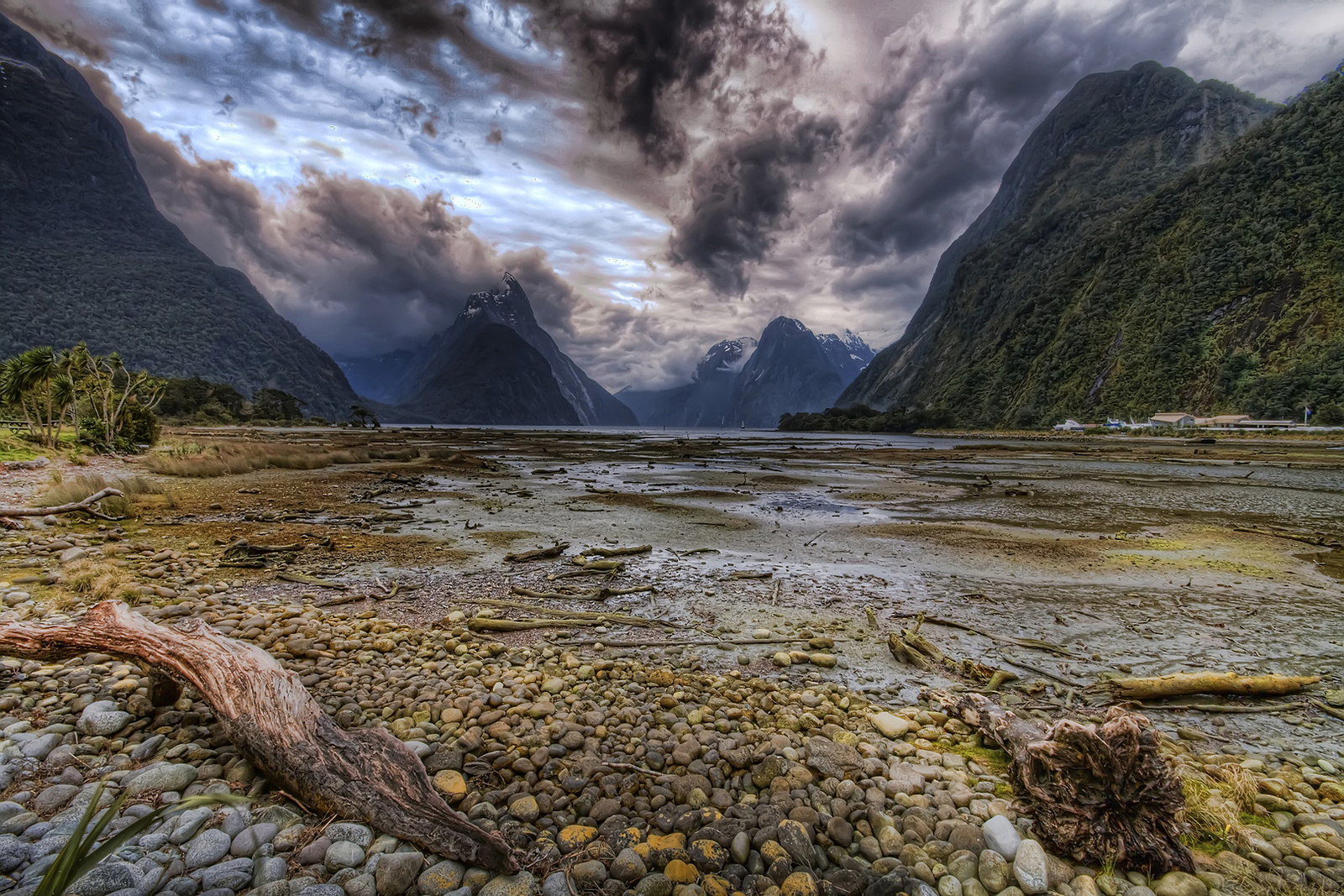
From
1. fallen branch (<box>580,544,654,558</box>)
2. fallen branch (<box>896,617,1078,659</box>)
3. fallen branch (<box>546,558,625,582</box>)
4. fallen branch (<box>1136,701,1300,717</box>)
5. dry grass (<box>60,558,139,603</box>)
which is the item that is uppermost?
fallen branch (<box>1136,701,1300,717</box>)

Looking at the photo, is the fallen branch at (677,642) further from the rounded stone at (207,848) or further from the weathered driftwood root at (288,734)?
the rounded stone at (207,848)

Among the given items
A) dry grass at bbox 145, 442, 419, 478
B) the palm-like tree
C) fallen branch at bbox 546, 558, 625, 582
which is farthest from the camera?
the palm-like tree

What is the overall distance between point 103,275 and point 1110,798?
714 feet

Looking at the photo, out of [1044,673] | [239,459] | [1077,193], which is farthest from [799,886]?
[1077,193]

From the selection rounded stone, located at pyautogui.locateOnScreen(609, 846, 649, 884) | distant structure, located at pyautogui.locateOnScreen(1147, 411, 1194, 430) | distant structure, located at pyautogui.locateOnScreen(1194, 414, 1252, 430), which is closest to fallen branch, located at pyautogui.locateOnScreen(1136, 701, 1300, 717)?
rounded stone, located at pyautogui.locateOnScreen(609, 846, 649, 884)

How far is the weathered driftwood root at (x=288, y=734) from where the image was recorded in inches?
121

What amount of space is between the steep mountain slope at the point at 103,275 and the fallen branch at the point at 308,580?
16632cm

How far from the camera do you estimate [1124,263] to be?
113 metres

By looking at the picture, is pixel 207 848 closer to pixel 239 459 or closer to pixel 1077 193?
pixel 239 459

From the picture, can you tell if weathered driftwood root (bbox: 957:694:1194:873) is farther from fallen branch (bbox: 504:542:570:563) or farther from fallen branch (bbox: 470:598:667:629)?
fallen branch (bbox: 504:542:570:563)

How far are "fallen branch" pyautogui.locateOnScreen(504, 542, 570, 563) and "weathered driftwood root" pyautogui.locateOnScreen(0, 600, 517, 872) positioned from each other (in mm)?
6059

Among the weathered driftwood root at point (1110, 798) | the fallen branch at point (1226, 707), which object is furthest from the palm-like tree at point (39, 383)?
the fallen branch at point (1226, 707)

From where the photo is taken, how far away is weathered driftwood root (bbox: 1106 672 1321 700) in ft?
17.4

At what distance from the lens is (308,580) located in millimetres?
8773
